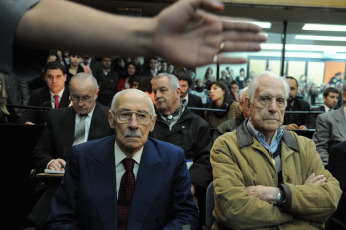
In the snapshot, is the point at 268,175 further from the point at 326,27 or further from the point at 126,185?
the point at 326,27

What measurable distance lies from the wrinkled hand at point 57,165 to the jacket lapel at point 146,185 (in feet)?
3.30

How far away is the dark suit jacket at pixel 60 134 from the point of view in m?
3.53

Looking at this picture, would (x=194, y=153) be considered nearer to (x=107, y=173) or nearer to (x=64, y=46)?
(x=107, y=173)

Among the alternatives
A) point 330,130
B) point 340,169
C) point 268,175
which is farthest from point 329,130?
point 268,175

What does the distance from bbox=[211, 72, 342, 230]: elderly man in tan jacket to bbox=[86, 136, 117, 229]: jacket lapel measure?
698 mm

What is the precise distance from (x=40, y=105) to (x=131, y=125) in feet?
9.62

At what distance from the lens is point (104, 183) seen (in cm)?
249

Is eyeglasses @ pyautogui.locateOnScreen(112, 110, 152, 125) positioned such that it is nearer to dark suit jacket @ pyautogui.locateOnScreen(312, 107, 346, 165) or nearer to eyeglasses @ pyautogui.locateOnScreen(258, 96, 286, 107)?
eyeglasses @ pyautogui.locateOnScreen(258, 96, 286, 107)

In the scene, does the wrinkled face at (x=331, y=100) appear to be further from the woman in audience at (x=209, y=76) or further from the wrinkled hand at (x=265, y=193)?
the wrinkled hand at (x=265, y=193)

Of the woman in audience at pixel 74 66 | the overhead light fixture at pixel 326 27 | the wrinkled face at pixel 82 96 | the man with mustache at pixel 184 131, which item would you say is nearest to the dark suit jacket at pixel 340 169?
the man with mustache at pixel 184 131

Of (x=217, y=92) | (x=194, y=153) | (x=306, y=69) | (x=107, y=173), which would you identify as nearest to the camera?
(x=107, y=173)

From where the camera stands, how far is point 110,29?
895 millimetres

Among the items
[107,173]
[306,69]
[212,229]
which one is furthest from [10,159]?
[306,69]

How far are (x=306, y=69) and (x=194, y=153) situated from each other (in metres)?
7.10
